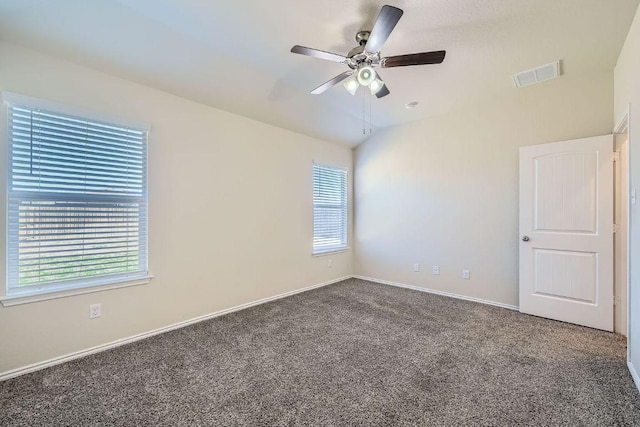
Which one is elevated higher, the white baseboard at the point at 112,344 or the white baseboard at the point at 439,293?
the white baseboard at the point at 439,293

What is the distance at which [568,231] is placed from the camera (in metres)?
3.09

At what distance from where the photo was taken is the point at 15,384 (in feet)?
6.56

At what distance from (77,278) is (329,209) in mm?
3317

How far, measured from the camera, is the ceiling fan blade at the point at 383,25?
1.63 m

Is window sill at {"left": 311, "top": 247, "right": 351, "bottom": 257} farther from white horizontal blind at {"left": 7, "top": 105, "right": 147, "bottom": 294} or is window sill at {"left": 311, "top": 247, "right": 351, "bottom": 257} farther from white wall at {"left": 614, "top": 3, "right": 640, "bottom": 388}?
white wall at {"left": 614, "top": 3, "right": 640, "bottom": 388}

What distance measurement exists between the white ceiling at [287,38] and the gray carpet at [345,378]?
2484mm

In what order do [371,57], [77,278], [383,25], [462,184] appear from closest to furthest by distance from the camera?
[383,25] → [371,57] → [77,278] → [462,184]

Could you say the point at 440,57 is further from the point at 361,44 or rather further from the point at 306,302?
the point at 306,302

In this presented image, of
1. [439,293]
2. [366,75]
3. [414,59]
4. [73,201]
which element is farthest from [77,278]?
[439,293]

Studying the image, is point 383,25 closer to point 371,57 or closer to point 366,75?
point 371,57

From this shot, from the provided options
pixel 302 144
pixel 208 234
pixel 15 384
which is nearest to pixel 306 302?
pixel 208 234

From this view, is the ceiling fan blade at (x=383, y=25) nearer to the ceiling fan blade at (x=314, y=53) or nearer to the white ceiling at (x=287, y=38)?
the ceiling fan blade at (x=314, y=53)

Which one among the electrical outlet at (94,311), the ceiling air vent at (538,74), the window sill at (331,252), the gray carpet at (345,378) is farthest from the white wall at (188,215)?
the ceiling air vent at (538,74)

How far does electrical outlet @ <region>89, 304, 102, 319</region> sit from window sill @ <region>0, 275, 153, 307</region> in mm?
134
